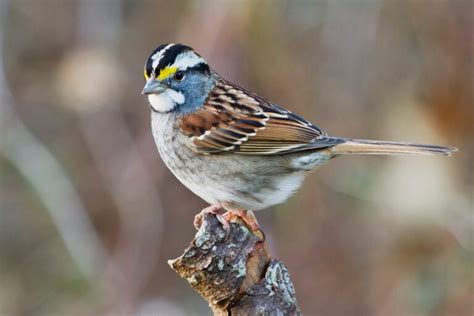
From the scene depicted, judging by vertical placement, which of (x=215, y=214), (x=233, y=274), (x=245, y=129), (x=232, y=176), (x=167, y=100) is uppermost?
(x=167, y=100)

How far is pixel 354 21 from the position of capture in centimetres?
617

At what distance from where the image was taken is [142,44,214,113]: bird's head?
409cm

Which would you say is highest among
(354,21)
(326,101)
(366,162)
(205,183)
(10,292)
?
(354,21)

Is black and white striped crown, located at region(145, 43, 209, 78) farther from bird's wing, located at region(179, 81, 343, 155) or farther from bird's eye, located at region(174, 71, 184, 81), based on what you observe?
bird's wing, located at region(179, 81, 343, 155)

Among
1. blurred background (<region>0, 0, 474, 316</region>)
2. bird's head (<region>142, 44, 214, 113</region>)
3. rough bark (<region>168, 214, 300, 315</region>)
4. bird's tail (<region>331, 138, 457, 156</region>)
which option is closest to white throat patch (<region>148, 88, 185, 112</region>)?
bird's head (<region>142, 44, 214, 113</region>)

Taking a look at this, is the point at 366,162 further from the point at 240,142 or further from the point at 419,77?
the point at 240,142

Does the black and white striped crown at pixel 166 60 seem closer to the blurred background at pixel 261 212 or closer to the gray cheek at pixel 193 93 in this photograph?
the gray cheek at pixel 193 93

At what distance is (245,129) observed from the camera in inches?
169

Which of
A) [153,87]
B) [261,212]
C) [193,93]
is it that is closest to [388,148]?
[193,93]

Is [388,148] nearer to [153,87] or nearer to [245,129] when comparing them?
[245,129]

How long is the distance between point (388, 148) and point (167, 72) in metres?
1.01

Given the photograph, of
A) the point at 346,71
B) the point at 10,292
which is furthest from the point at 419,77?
the point at 10,292

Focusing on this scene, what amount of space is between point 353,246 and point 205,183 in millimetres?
2964

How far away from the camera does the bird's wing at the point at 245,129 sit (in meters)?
4.20
